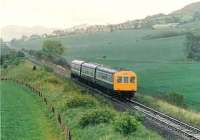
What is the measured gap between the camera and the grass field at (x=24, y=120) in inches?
1225

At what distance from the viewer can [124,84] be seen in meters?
47.7

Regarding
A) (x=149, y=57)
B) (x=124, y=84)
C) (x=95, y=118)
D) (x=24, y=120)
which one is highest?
(x=95, y=118)

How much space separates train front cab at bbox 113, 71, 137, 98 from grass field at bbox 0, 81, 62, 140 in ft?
22.5

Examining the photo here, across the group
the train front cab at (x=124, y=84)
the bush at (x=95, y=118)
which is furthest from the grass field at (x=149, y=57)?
the bush at (x=95, y=118)

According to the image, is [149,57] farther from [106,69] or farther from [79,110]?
[79,110]

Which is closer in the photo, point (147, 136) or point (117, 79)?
point (147, 136)

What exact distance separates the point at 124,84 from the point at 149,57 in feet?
236

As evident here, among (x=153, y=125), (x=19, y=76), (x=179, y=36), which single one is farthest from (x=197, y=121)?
(x=179, y=36)

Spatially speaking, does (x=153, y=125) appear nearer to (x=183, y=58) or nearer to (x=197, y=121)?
(x=197, y=121)

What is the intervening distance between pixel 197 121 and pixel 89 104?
8.19 meters

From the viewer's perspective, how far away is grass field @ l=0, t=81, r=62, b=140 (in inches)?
1225

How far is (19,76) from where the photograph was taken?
8481 cm

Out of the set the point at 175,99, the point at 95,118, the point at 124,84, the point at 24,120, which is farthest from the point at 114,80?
the point at 95,118

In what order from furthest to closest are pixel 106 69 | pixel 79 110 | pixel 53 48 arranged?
pixel 53 48 → pixel 106 69 → pixel 79 110
